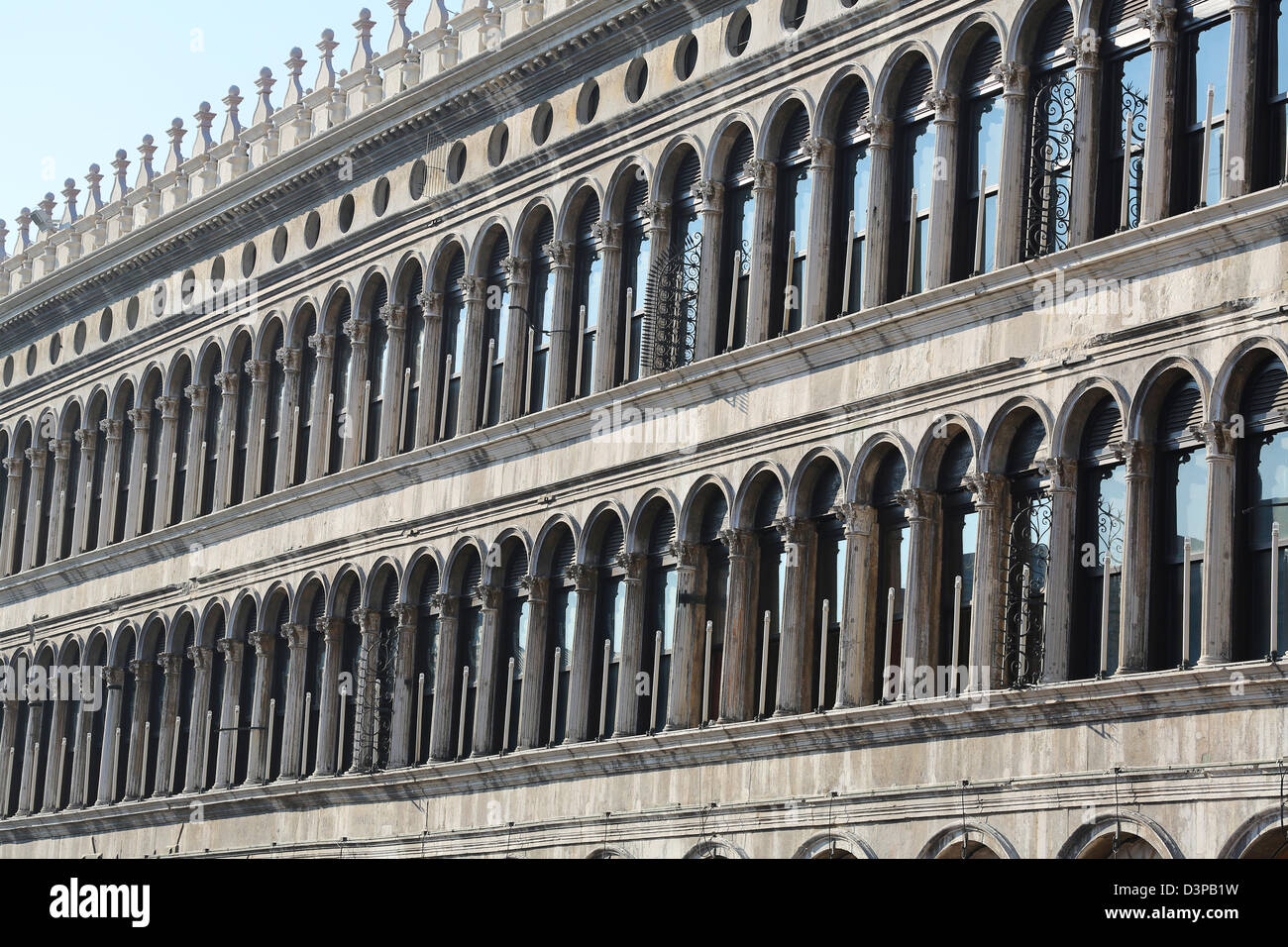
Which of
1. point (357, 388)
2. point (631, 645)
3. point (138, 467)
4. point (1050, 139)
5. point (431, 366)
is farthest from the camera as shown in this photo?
point (138, 467)

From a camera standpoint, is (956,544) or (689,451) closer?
(956,544)

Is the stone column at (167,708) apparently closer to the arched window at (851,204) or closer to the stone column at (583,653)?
the stone column at (583,653)

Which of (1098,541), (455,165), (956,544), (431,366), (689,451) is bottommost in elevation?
(1098,541)

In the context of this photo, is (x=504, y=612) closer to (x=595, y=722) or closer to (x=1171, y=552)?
(x=595, y=722)

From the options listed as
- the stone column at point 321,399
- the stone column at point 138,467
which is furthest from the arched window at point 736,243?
the stone column at point 138,467

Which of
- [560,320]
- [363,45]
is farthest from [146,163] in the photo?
[560,320]

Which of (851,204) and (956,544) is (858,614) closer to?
(956,544)

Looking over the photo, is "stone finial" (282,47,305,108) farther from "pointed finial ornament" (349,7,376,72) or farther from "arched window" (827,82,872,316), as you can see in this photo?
"arched window" (827,82,872,316)

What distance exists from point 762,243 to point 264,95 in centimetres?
1297

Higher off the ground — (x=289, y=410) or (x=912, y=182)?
(x=912, y=182)

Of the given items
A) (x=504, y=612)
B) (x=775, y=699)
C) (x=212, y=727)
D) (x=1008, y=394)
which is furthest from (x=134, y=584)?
(x=1008, y=394)

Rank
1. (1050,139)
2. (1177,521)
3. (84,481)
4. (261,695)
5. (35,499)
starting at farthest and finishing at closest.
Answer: (35,499), (84,481), (261,695), (1050,139), (1177,521)

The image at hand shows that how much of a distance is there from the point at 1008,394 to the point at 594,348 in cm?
770

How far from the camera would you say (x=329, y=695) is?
34.6m
